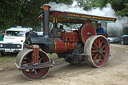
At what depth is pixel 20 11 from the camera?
47.8 feet

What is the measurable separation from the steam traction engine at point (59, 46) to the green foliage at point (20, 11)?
5827mm

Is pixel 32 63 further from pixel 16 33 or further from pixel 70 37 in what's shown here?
pixel 16 33

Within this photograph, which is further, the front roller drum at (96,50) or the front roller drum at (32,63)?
the front roller drum at (96,50)

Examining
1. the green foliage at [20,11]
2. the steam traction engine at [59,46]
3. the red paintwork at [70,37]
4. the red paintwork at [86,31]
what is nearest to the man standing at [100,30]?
the steam traction engine at [59,46]

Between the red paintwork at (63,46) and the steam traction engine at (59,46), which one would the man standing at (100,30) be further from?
the red paintwork at (63,46)

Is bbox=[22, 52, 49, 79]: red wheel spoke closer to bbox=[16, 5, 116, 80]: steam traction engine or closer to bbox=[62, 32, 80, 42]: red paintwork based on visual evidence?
bbox=[16, 5, 116, 80]: steam traction engine

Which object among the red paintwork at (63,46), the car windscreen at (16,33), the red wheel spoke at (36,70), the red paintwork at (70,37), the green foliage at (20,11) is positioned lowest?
the red wheel spoke at (36,70)

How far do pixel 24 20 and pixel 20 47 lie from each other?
7845mm

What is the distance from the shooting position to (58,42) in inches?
232

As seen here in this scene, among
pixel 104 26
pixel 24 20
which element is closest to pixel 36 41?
pixel 104 26

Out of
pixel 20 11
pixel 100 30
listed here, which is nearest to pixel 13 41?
pixel 100 30

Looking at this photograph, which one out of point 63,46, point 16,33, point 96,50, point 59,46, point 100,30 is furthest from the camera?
point 16,33

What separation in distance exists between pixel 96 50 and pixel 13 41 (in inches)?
204

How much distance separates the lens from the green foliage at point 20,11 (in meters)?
11.3
